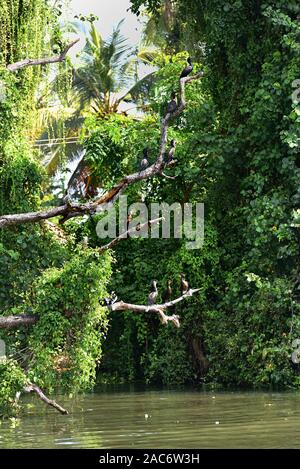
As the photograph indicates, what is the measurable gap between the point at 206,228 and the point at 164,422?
7252mm

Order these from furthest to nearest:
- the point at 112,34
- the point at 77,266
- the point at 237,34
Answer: the point at 112,34 → the point at 237,34 → the point at 77,266

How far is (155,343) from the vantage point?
19.5 metres

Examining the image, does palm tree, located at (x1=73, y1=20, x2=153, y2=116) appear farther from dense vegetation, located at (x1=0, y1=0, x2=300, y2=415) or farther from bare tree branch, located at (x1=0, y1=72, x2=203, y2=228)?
bare tree branch, located at (x1=0, y1=72, x2=203, y2=228)

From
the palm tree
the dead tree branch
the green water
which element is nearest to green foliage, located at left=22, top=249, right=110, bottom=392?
the dead tree branch

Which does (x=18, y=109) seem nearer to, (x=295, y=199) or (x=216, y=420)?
(x=295, y=199)

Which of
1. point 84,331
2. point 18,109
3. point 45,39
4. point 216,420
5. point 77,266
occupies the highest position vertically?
point 45,39

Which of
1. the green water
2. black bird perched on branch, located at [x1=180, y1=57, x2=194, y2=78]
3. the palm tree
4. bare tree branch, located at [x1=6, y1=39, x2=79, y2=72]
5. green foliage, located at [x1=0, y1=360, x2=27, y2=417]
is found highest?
the palm tree

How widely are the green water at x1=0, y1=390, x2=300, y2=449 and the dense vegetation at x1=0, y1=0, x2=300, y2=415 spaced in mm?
764

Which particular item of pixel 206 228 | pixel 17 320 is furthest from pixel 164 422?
pixel 206 228

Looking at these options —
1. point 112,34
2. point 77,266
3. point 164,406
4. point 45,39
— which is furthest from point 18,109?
point 112,34

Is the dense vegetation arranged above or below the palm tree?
below

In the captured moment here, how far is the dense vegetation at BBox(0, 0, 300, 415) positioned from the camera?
1345 cm

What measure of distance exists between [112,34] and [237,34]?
13305 mm

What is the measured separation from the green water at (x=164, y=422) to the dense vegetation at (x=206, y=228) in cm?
76
